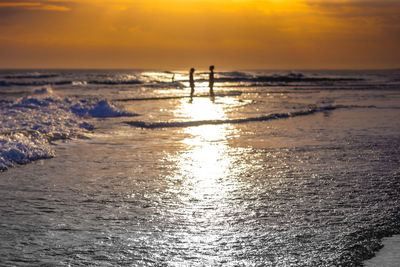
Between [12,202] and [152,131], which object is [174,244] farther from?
[152,131]

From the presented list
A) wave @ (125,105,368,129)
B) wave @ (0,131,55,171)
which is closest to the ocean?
wave @ (0,131,55,171)

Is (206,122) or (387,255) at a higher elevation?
(206,122)

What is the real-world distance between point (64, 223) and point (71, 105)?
1351 centimetres

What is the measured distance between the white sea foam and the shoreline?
6041mm

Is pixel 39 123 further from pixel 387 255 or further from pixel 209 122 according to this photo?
pixel 387 255

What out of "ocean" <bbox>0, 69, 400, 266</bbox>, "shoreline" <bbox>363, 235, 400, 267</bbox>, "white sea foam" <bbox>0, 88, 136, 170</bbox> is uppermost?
"white sea foam" <bbox>0, 88, 136, 170</bbox>

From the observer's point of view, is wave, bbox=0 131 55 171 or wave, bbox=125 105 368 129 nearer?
wave, bbox=0 131 55 171

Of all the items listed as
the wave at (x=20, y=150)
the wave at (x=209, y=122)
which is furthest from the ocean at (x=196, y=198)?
the wave at (x=209, y=122)

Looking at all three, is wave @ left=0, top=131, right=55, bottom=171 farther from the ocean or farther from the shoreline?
the shoreline

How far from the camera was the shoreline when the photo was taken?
3.68 meters

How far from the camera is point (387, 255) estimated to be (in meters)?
3.84

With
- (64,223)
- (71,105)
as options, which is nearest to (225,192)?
(64,223)

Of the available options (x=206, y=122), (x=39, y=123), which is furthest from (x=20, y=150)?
(x=206, y=122)

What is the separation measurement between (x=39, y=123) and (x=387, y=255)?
413 inches
